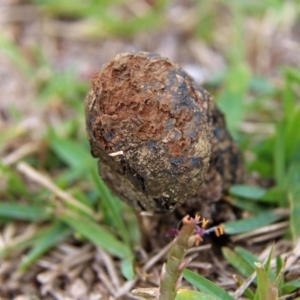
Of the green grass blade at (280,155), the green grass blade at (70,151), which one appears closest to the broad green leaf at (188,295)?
the green grass blade at (280,155)

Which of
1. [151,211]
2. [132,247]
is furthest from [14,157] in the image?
[151,211]

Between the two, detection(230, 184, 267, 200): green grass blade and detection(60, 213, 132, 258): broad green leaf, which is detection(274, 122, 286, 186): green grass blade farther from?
detection(60, 213, 132, 258): broad green leaf

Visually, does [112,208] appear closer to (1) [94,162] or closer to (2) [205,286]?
(1) [94,162]

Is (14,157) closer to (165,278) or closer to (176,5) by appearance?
(165,278)

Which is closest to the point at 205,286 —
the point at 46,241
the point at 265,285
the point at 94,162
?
the point at 265,285

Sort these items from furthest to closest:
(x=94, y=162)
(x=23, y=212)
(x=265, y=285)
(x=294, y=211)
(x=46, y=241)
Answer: (x=94, y=162), (x=23, y=212), (x=46, y=241), (x=294, y=211), (x=265, y=285)

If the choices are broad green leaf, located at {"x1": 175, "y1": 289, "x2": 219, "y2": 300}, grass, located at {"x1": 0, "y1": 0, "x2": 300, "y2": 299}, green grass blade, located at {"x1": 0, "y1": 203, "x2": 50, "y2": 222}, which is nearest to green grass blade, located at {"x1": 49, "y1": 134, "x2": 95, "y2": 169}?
grass, located at {"x1": 0, "y1": 0, "x2": 300, "y2": 299}

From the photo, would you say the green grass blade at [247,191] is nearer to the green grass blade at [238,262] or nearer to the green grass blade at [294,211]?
the green grass blade at [294,211]
